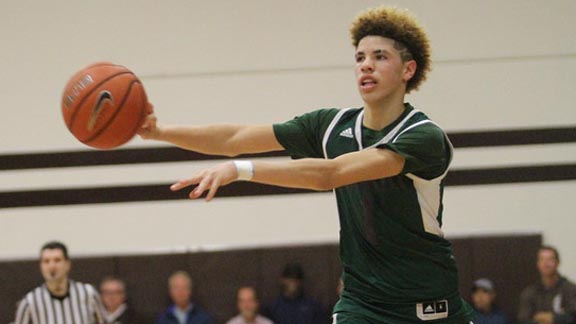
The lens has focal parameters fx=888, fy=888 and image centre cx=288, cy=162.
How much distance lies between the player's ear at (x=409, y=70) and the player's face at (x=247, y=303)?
5.25m

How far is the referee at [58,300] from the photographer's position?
8.57 m

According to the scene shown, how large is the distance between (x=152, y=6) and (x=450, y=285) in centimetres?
658

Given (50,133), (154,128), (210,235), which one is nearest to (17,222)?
(50,133)

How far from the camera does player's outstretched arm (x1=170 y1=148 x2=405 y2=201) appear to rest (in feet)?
11.4

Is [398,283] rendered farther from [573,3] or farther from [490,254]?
[573,3]

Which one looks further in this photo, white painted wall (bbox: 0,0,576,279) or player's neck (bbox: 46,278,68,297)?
white painted wall (bbox: 0,0,576,279)

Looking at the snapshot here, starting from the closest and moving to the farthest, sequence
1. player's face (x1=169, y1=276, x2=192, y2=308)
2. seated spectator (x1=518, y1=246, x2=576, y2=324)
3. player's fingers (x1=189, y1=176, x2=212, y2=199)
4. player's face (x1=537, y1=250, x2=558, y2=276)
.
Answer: player's fingers (x1=189, y1=176, x2=212, y2=199)
seated spectator (x1=518, y1=246, x2=576, y2=324)
player's face (x1=537, y1=250, x2=558, y2=276)
player's face (x1=169, y1=276, x2=192, y2=308)

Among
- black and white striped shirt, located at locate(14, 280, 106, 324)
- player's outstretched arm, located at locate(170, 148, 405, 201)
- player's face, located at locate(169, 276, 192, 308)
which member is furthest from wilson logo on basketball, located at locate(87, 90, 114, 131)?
player's face, located at locate(169, 276, 192, 308)

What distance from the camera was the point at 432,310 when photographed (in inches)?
157

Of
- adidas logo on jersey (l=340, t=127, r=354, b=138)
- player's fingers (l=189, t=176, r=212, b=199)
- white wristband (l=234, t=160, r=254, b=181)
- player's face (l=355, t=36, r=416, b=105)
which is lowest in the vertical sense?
player's fingers (l=189, t=176, r=212, b=199)

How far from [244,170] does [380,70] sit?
1.07 meters

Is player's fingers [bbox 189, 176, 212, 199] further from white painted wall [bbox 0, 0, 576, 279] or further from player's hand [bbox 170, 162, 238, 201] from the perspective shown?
white painted wall [bbox 0, 0, 576, 279]

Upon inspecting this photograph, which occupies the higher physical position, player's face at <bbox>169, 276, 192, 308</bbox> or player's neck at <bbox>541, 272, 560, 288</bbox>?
player's face at <bbox>169, 276, 192, 308</bbox>

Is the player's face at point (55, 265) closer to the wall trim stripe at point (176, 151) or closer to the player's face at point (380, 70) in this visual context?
the wall trim stripe at point (176, 151)
